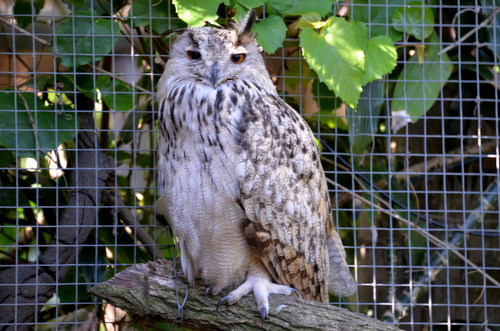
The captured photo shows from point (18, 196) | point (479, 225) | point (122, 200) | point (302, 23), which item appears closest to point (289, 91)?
point (302, 23)

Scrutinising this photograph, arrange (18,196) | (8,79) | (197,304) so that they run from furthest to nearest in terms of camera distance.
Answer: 1. (8,79)
2. (18,196)
3. (197,304)

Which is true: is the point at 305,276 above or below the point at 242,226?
below

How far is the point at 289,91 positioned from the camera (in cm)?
262

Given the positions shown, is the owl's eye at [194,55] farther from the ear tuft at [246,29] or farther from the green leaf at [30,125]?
the green leaf at [30,125]

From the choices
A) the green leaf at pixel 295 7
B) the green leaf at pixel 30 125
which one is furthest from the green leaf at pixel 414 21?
the green leaf at pixel 30 125

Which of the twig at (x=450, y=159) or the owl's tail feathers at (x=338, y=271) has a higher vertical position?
the twig at (x=450, y=159)

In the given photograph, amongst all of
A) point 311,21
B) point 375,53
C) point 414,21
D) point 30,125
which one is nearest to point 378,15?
point 414,21

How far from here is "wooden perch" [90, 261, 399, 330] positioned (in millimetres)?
1680

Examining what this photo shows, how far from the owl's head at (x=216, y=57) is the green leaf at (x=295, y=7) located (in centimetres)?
22

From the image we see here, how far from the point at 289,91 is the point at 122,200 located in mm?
Result: 917

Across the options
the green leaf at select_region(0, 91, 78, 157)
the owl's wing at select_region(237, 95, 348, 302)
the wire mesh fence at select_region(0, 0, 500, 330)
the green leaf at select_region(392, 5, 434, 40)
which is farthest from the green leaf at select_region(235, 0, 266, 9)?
the green leaf at select_region(0, 91, 78, 157)

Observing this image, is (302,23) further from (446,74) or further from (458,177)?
(458,177)

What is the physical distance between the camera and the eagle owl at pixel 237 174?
171 centimetres

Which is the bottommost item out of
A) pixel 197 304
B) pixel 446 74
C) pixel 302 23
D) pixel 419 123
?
pixel 197 304
